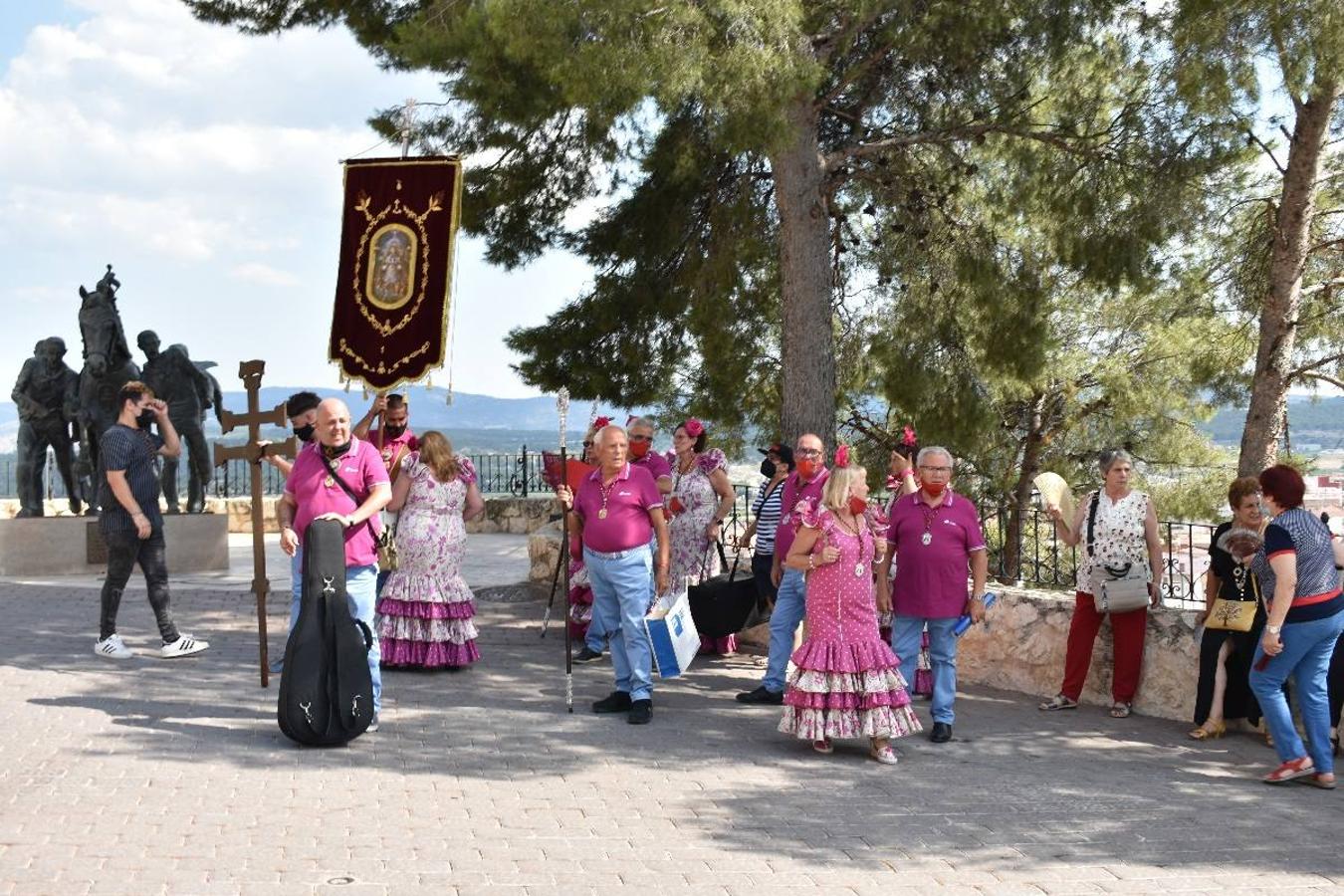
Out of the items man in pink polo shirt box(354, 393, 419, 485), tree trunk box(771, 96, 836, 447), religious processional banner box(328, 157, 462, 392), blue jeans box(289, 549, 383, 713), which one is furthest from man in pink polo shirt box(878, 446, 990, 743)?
religious processional banner box(328, 157, 462, 392)

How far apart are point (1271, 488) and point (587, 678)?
448cm

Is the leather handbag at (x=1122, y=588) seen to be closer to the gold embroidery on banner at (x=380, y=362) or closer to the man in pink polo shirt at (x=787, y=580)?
the man in pink polo shirt at (x=787, y=580)

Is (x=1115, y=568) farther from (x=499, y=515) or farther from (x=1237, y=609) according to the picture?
(x=499, y=515)

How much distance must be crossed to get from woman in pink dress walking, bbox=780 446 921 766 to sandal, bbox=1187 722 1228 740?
1.81 meters

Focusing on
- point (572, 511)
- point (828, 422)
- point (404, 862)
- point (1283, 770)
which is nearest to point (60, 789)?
point (404, 862)

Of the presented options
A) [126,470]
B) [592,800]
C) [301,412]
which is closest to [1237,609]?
[592,800]

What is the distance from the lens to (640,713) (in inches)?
325

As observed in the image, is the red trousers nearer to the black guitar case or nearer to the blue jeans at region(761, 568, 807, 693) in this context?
the blue jeans at region(761, 568, 807, 693)

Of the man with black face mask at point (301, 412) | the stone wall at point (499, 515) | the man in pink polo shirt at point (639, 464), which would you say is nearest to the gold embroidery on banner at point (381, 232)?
the man in pink polo shirt at point (639, 464)

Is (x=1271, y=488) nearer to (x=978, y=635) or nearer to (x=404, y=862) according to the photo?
(x=978, y=635)

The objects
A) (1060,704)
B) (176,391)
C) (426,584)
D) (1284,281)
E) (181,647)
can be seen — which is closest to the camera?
(1060,704)

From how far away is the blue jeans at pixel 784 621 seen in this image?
8695 millimetres

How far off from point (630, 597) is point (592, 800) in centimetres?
192

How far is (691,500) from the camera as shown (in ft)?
34.5
